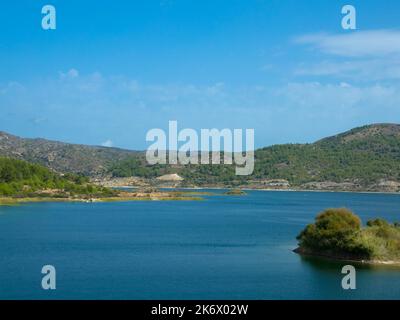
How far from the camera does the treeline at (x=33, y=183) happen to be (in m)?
109

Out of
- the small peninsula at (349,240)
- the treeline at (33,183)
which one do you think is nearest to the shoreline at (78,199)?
the treeline at (33,183)

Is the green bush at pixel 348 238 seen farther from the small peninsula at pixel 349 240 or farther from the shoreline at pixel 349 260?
the shoreline at pixel 349 260

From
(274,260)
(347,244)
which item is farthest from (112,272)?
(347,244)

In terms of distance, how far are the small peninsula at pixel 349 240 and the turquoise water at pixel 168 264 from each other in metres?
1.47

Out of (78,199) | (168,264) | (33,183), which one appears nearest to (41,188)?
(33,183)

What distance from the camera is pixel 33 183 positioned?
11425 cm

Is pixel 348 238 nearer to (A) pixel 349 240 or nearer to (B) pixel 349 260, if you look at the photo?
(A) pixel 349 240

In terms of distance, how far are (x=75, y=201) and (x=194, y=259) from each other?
7092cm

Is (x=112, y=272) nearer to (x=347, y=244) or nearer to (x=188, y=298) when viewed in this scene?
(x=188, y=298)

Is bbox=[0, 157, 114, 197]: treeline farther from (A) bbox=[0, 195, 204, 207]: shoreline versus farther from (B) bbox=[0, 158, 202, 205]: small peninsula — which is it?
(A) bbox=[0, 195, 204, 207]: shoreline

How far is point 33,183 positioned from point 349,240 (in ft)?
264

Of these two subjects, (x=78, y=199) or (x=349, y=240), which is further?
(x=78, y=199)

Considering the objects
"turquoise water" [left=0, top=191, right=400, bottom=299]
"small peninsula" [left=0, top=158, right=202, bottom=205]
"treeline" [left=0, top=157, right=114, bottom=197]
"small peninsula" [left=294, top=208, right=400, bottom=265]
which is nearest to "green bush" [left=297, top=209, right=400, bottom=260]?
"small peninsula" [left=294, top=208, right=400, bottom=265]
